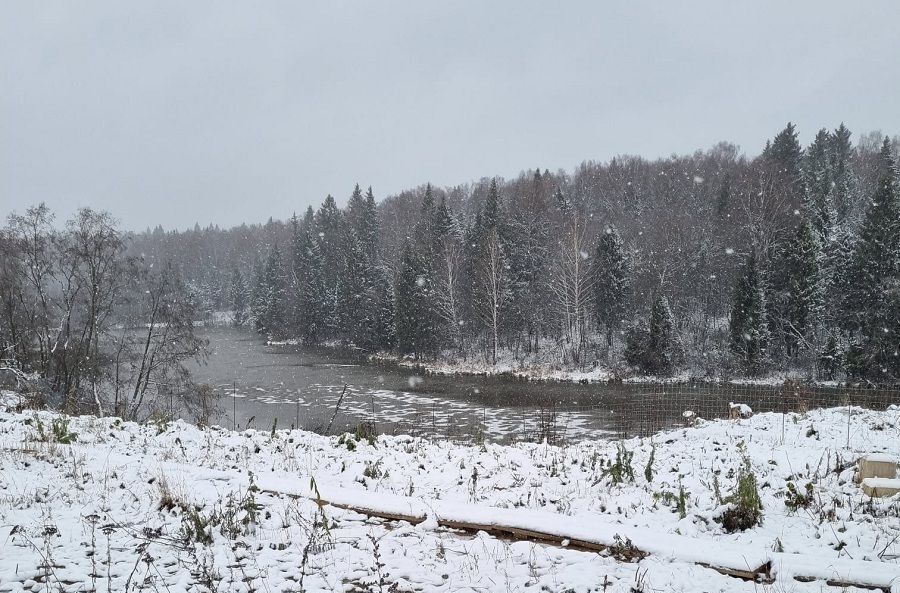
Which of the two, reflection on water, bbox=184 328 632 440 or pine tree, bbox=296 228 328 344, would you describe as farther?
pine tree, bbox=296 228 328 344

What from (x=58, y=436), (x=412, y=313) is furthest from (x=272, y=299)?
(x=58, y=436)

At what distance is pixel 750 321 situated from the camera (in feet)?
100

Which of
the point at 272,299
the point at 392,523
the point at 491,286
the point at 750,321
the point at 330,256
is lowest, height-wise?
the point at 392,523

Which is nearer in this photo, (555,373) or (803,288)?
(803,288)

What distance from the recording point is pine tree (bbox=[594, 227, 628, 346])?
37.5 m

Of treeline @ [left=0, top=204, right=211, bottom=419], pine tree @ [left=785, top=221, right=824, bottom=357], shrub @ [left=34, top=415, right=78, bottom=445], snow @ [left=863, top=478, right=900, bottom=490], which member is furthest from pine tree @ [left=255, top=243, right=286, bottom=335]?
snow @ [left=863, top=478, right=900, bottom=490]

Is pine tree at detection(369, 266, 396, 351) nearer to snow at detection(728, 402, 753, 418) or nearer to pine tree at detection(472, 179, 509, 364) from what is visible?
pine tree at detection(472, 179, 509, 364)

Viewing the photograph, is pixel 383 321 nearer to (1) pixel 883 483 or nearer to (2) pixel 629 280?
(2) pixel 629 280

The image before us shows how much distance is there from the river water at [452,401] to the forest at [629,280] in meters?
5.42

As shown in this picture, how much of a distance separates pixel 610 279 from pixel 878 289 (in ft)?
49.4

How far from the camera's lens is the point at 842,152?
2281 inches

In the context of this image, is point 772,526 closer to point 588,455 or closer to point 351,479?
point 588,455

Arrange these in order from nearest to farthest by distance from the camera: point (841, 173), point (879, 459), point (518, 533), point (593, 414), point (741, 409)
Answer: point (518, 533)
point (879, 459)
point (741, 409)
point (593, 414)
point (841, 173)

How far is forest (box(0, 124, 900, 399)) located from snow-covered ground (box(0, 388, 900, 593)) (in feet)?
49.9
